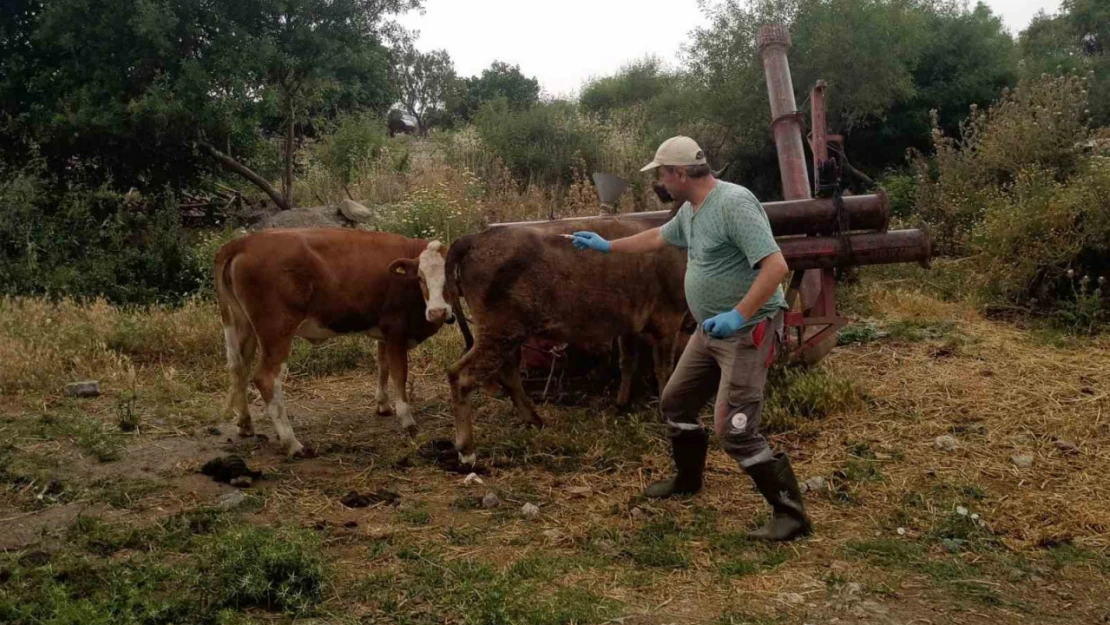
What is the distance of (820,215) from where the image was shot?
Answer: 7.25 meters

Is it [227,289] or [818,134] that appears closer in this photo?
[227,289]

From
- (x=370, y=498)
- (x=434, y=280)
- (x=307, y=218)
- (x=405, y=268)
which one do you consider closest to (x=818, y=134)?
(x=434, y=280)

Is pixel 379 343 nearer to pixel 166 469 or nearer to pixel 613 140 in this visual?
pixel 166 469

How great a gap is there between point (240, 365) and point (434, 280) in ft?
5.77

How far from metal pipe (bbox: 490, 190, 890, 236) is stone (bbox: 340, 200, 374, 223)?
789 cm

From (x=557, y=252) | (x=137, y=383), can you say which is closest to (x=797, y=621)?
(x=557, y=252)

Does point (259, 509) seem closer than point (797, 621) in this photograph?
No

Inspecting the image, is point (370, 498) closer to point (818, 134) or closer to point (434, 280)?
point (434, 280)

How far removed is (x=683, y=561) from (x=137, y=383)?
6.17 metres

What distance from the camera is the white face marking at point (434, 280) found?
22.7 feet

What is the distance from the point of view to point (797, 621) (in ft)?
Answer: 13.4

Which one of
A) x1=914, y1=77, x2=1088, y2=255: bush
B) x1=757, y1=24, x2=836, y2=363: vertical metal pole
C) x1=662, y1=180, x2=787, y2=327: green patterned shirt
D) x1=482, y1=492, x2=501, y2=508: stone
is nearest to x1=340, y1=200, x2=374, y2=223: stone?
x1=757, y1=24, x2=836, y2=363: vertical metal pole

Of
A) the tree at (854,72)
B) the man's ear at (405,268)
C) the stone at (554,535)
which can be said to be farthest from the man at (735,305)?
the tree at (854,72)

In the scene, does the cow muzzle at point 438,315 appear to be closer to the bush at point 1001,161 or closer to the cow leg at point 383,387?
the cow leg at point 383,387
